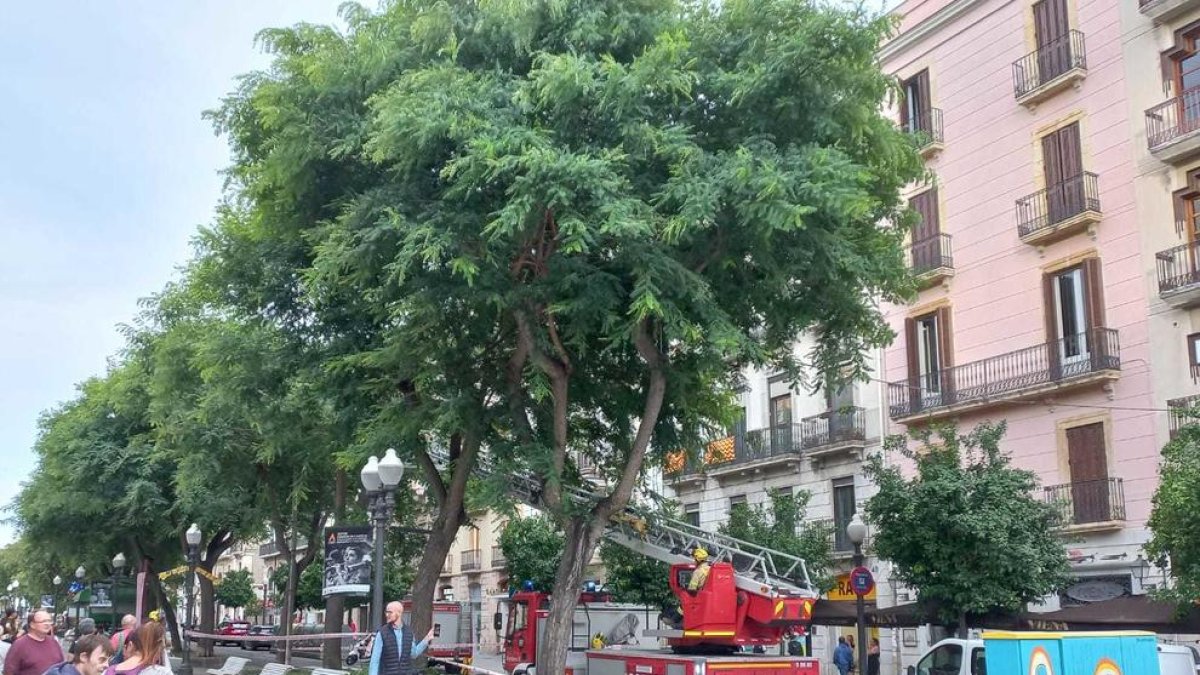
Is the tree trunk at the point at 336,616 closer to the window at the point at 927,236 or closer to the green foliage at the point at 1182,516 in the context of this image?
the window at the point at 927,236

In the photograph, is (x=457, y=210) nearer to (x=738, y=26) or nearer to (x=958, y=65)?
(x=738, y=26)

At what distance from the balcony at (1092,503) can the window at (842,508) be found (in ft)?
24.4

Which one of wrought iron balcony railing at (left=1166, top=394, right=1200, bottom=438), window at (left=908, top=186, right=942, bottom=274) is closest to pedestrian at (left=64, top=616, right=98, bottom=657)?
wrought iron balcony railing at (left=1166, top=394, right=1200, bottom=438)

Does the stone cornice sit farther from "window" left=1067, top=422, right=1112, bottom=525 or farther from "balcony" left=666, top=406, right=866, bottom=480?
"window" left=1067, top=422, right=1112, bottom=525

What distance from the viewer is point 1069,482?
27.5m

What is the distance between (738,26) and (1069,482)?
14.2m

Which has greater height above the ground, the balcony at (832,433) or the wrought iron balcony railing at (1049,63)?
the wrought iron balcony railing at (1049,63)

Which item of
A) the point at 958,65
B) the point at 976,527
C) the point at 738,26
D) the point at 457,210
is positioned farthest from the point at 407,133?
the point at 958,65

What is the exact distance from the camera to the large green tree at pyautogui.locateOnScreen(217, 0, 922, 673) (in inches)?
678

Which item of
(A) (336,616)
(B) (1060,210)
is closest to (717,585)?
(A) (336,616)

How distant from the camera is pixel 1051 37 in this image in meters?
29.1

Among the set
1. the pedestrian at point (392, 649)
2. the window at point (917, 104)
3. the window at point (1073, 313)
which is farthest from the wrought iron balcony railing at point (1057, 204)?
the pedestrian at point (392, 649)

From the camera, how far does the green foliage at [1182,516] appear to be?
58.4ft

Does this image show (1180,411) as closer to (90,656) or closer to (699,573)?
(699,573)
